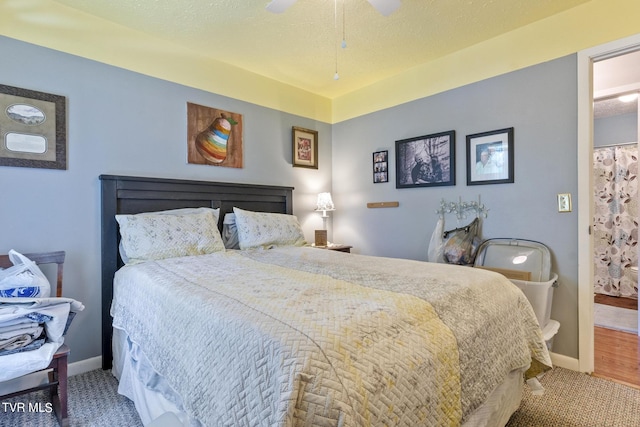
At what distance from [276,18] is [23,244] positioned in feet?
7.47

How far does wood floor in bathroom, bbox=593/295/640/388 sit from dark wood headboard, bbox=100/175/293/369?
9.83 ft

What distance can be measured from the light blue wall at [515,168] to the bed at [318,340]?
1.03m

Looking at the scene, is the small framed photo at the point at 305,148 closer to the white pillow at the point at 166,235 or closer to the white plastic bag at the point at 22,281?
the white pillow at the point at 166,235

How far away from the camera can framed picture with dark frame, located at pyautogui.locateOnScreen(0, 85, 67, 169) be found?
1.98 meters

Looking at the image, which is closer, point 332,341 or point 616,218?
point 332,341

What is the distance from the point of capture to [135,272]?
190cm

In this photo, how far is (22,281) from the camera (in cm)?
167

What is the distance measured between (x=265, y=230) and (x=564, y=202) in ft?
7.52

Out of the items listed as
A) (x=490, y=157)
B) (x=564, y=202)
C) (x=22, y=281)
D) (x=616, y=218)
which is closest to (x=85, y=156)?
(x=22, y=281)

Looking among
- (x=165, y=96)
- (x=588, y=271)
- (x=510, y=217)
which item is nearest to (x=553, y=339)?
(x=588, y=271)

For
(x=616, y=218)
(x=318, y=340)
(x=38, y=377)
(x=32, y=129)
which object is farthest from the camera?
(x=616, y=218)

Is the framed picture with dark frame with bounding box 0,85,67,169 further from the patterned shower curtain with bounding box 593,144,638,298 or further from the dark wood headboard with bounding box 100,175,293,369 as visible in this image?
the patterned shower curtain with bounding box 593,144,638,298

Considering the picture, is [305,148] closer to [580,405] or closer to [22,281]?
[22,281]

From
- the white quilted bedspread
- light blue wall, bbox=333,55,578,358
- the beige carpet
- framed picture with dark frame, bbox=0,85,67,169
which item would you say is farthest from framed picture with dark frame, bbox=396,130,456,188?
framed picture with dark frame, bbox=0,85,67,169
